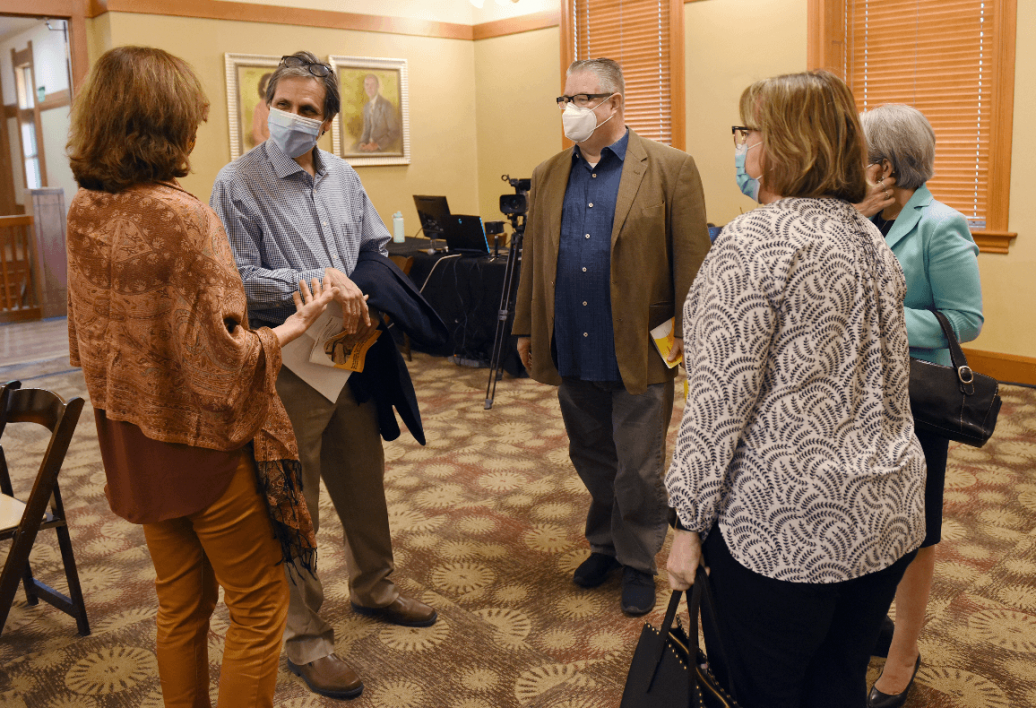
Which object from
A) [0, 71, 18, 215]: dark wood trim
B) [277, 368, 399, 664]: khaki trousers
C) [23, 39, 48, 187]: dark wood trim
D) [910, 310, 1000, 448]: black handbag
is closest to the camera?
[910, 310, 1000, 448]: black handbag

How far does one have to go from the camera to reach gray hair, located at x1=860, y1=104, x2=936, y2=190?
1793mm

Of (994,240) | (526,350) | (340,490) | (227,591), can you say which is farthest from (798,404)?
(994,240)

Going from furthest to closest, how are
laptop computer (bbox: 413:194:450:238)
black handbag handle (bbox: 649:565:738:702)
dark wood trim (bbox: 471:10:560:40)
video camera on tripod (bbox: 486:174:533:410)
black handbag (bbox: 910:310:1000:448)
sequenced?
1. dark wood trim (bbox: 471:10:560:40)
2. laptop computer (bbox: 413:194:450:238)
3. video camera on tripod (bbox: 486:174:533:410)
4. black handbag (bbox: 910:310:1000:448)
5. black handbag handle (bbox: 649:565:738:702)

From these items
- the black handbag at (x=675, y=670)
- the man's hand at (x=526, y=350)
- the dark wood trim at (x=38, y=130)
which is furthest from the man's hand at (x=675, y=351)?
the dark wood trim at (x=38, y=130)

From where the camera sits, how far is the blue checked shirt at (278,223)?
79.4 inches

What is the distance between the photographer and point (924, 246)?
182 centimetres

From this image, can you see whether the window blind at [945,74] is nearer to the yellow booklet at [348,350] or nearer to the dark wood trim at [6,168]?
the yellow booklet at [348,350]

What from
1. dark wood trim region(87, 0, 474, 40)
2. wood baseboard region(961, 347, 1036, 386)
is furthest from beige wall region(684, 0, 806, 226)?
dark wood trim region(87, 0, 474, 40)

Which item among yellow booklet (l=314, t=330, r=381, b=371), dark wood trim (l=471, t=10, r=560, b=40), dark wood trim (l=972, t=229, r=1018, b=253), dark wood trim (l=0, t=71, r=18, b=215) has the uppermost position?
dark wood trim (l=471, t=10, r=560, b=40)

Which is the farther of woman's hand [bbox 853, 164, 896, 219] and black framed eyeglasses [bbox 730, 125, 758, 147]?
woman's hand [bbox 853, 164, 896, 219]

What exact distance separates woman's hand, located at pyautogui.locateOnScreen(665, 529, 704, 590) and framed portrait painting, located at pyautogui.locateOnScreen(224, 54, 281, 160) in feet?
20.8

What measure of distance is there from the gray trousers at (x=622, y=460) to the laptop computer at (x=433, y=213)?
11.8 ft

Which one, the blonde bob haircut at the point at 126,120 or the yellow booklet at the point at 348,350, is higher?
the blonde bob haircut at the point at 126,120

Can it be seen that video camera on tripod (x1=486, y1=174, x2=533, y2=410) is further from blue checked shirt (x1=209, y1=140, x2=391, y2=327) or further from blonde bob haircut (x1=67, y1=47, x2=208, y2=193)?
blonde bob haircut (x1=67, y1=47, x2=208, y2=193)
